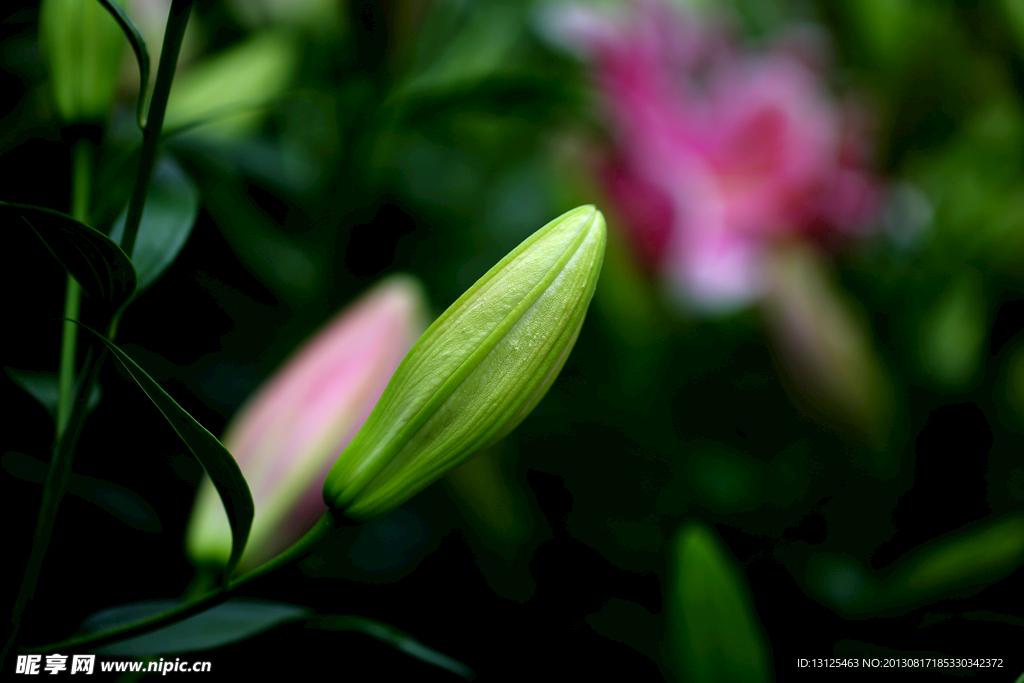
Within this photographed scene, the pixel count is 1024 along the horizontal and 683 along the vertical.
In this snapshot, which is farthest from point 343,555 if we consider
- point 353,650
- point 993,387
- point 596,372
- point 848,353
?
point 993,387

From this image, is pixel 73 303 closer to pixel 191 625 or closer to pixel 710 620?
pixel 191 625

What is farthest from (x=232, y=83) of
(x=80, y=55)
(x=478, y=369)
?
(x=478, y=369)

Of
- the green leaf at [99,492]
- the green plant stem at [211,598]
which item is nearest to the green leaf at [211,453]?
the green plant stem at [211,598]

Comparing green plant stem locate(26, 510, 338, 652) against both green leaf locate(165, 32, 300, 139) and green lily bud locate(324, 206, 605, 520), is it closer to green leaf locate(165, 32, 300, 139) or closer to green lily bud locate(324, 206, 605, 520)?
green lily bud locate(324, 206, 605, 520)

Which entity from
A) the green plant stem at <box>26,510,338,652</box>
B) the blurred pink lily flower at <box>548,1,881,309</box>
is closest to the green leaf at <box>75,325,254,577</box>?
→ the green plant stem at <box>26,510,338,652</box>

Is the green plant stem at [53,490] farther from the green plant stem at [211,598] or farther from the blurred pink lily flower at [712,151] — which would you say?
the blurred pink lily flower at [712,151]

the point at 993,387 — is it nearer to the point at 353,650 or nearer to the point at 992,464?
the point at 992,464
